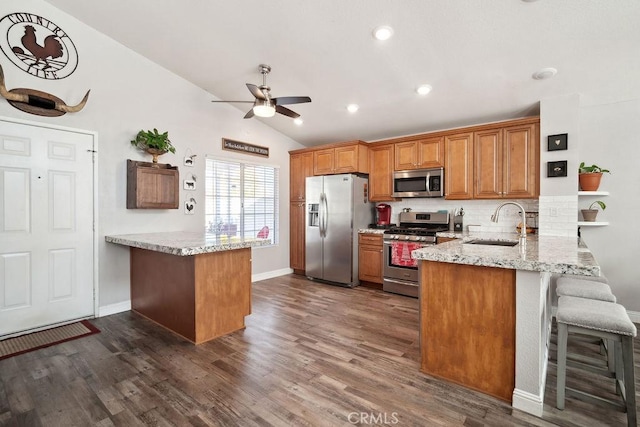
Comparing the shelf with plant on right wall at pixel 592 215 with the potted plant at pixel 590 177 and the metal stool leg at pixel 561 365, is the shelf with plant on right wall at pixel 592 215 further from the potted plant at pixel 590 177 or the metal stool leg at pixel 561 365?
the metal stool leg at pixel 561 365

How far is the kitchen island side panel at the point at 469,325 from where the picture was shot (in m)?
1.93

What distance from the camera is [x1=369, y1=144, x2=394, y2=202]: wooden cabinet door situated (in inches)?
193

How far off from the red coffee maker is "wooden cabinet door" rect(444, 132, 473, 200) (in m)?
1.03

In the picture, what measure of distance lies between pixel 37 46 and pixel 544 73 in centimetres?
512

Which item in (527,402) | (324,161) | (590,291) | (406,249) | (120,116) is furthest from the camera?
(324,161)

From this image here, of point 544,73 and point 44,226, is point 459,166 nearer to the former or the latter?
point 544,73

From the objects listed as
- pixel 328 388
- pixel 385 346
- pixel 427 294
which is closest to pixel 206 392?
pixel 328 388

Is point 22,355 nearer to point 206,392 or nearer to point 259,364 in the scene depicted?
point 206,392

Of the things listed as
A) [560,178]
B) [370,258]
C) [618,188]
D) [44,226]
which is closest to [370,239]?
[370,258]

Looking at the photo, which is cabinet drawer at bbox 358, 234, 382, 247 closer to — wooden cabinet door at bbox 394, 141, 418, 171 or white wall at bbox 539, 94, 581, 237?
wooden cabinet door at bbox 394, 141, 418, 171

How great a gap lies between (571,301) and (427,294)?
93cm

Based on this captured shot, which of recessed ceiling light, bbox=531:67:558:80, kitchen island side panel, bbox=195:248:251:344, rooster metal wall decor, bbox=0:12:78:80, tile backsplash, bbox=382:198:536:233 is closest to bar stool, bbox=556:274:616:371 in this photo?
tile backsplash, bbox=382:198:536:233

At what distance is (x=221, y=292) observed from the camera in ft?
9.82

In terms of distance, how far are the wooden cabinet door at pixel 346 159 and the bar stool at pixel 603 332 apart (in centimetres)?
336
